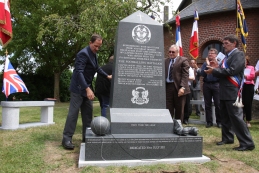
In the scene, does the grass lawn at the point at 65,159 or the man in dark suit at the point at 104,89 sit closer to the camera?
the grass lawn at the point at 65,159

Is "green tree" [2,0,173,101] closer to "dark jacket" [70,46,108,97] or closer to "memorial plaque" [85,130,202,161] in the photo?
"dark jacket" [70,46,108,97]

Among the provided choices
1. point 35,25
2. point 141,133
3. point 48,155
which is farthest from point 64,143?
point 35,25

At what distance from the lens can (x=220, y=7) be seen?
518 inches

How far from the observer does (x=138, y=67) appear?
4418 millimetres

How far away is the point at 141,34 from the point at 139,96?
1.04 meters

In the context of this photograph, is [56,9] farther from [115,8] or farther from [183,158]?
[183,158]

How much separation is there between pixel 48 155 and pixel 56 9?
58.0 feet

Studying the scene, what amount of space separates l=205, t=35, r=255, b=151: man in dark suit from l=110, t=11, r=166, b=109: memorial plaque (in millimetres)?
1087

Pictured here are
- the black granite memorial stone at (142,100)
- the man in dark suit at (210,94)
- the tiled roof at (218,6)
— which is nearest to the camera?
the black granite memorial stone at (142,100)

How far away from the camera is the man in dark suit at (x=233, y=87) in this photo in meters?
4.54

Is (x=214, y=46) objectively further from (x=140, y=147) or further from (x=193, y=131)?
(x=140, y=147)

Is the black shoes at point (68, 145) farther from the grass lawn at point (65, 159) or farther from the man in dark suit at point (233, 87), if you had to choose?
the man in dark suit at point (233, 87)

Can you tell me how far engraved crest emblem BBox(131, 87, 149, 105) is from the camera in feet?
14.5

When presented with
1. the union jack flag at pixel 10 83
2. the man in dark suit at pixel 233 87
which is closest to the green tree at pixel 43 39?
the union jack flag at pixel 10 83
